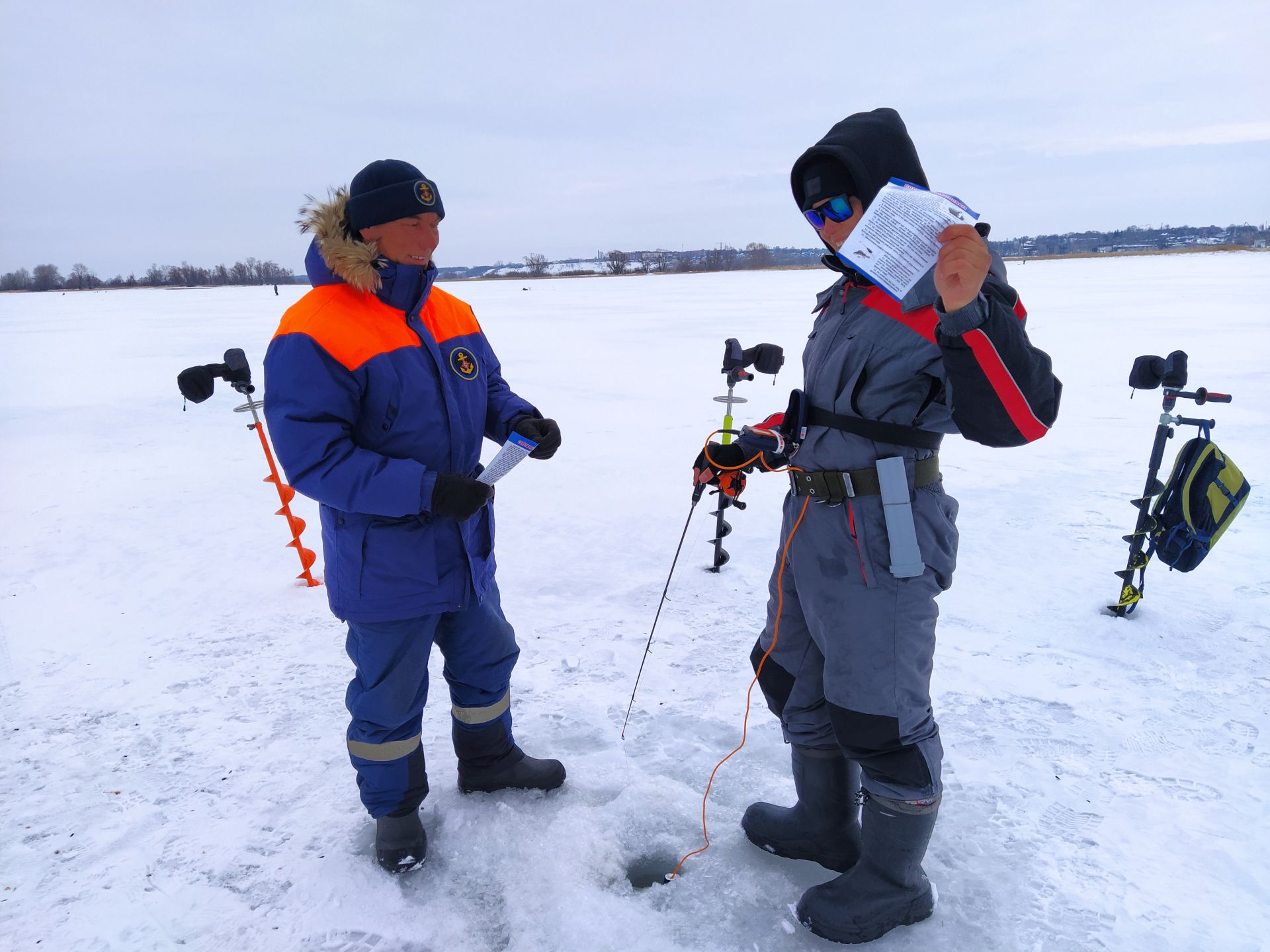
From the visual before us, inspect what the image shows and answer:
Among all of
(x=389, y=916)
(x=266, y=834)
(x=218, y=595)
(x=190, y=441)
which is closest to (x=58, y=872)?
(x=266, y=834)

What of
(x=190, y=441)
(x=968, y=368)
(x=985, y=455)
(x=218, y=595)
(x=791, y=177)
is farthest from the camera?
(x=190, y=441)

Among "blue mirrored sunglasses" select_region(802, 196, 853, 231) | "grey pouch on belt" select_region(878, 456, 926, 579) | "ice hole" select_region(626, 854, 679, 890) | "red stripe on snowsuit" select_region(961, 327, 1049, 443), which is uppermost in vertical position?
"blue mirrored sunglasses" select_region(802, 196, 853, 231)

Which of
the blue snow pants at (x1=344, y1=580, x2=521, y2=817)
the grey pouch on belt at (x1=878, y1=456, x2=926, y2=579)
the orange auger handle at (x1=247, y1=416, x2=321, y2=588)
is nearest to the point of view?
the grey pouch on belt at (x1=878, y1=456, x2=926, y2=579)

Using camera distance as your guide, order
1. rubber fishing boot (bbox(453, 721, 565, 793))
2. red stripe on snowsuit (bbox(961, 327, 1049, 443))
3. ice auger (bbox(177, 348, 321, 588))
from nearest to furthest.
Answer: red stripe on snowsuit (bbox(961, 327, 1049, 443)) < rubber fishing boot (bbox(453, 721, 565, 793)) < ice auger (bbox(177, 348, 321, 588))

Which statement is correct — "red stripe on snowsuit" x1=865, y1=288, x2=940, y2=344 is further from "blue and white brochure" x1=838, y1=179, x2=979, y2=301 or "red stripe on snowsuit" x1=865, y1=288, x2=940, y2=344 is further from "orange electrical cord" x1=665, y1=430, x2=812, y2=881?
"orange electrical cord" x1=665, y1=430, x2=812, y2=881

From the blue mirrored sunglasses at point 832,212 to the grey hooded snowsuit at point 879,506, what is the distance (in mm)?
69

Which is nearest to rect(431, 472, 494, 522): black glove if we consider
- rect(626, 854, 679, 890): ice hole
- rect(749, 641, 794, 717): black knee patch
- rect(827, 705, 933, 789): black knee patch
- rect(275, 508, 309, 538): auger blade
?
rect(749, 641, 794, 717): black knee patch

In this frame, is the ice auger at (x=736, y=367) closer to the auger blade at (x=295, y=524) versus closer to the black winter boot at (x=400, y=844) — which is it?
the black winter boot at (x=400, y=844)

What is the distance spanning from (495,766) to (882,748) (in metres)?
1.33

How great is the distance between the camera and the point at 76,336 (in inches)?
711

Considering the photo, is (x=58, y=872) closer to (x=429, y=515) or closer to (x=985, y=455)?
(x=429, y=515)

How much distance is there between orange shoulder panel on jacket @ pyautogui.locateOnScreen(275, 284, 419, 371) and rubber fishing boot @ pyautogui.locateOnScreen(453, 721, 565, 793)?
51.6 inches

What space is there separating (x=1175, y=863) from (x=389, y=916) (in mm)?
2297

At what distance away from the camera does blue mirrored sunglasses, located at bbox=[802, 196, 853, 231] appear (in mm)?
1808
